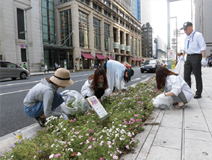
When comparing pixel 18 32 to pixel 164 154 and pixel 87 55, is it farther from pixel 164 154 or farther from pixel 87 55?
pixel 164 154

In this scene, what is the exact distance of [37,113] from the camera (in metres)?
2.69

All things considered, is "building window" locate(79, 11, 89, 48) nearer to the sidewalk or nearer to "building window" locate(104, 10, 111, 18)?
"building window" locate(104, 10, 111, 18)

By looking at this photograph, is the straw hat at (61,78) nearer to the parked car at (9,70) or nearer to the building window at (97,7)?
the parked car at (9,70)

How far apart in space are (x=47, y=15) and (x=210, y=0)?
133 feet

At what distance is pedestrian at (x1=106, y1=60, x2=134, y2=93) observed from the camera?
195 inches

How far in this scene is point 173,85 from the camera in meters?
3.26

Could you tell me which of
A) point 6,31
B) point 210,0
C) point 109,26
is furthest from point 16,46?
point 210,0

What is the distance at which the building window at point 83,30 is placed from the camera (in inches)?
1320

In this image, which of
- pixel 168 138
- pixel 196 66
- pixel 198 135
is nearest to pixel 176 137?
pixel 168 138

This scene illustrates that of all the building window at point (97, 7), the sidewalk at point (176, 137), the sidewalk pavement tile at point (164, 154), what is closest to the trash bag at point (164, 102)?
the sidewalk at point (176, 137)

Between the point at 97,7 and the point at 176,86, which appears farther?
the point at 97,7

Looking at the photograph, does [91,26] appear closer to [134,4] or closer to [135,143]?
[135,143]

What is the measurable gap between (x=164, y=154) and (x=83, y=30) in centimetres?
3497

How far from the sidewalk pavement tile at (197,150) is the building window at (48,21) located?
3215 cm
